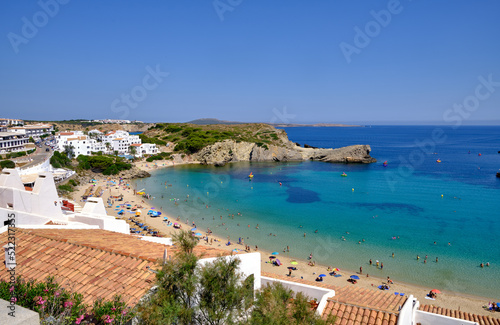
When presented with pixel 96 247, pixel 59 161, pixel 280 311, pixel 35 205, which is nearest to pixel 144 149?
pixel 59 161

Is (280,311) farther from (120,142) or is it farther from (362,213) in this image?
(120,142)

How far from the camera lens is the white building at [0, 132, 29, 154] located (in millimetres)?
55562

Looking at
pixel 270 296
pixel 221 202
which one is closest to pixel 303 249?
pixel 221 202

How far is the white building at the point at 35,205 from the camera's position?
1030cm

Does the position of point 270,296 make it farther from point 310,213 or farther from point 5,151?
point 5,151

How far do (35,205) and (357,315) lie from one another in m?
10.7

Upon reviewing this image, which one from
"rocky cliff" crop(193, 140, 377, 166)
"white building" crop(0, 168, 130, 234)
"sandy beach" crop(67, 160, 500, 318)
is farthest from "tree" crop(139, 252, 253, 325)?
"rocky cliff" crop(193, 140, 377, 166)

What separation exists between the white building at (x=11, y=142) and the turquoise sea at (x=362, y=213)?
1006 inches

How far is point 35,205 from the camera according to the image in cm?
1080

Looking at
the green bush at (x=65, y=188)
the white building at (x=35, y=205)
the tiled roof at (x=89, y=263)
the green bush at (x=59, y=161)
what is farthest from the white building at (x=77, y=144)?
the tiled roof at (x=89, y=263)

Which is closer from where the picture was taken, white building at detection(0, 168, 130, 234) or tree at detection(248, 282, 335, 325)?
tree at detection(248, 282, 335, 325)

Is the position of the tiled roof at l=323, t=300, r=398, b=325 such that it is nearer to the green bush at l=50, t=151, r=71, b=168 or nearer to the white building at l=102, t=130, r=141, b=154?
the green bush at l=50, t=151, r=71, b=168

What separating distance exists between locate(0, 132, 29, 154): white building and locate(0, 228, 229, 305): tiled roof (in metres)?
59.6

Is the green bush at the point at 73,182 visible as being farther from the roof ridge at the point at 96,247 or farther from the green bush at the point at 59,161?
the roof ridge at the point at 96,247
